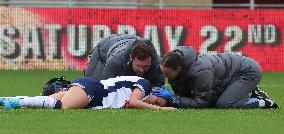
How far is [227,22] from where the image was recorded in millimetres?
26000

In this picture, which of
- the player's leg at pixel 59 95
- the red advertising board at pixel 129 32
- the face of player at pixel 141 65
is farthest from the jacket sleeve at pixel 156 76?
the red advertising board at pixel 129 32

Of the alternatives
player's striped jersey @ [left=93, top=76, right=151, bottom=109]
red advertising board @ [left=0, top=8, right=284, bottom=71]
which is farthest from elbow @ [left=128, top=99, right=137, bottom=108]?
red advertising board @ [left=0, top=8, right=284, bottom=71]

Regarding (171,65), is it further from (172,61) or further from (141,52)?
(141,52)

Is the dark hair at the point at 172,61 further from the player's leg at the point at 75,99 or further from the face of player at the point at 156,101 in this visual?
the player's leg at the point at 75,99

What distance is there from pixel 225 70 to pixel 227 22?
42.0 ft

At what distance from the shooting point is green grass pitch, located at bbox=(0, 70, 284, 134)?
10.3 meters

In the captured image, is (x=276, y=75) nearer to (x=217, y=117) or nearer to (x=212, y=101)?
(x=212, y=101)

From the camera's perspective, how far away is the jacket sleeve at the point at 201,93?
12.8 meters

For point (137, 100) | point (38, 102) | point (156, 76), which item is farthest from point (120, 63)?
point (38, 102)

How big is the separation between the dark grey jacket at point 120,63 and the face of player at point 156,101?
0.38 meters


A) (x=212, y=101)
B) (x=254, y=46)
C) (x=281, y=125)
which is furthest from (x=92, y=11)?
(x=281, y=125)

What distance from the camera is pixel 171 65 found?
40.9 feet

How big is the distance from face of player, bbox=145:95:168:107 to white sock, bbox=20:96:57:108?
1.08 meters

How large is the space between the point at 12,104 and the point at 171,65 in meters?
1.85
